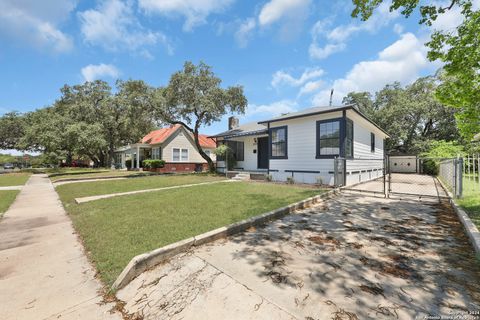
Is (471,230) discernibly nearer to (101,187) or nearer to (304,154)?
(304,154)

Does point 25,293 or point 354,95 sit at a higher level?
point 354,95

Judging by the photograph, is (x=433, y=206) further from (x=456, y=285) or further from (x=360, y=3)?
(x=360, y=3)

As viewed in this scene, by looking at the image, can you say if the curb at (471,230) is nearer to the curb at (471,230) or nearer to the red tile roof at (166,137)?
the curb at (471,230)

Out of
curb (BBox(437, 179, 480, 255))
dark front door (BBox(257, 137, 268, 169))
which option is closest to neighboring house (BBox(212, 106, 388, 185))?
dark front door (BBox(257, 137, 268, 169))

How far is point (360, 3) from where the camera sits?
5766mm

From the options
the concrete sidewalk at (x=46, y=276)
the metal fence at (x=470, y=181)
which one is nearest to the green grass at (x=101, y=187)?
the concrete sidewalk at (x=46, y=276)

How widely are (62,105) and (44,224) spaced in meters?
35.3

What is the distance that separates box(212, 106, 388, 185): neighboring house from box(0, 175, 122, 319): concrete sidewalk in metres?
9.62

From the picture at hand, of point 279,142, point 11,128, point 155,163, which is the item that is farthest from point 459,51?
point 11,128

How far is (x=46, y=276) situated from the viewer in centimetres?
294

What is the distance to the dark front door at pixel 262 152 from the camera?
596 inches

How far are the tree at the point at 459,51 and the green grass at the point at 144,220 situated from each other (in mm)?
5031

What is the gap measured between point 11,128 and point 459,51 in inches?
2124

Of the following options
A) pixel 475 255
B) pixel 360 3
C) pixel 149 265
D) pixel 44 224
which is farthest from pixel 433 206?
pixel 44 224
